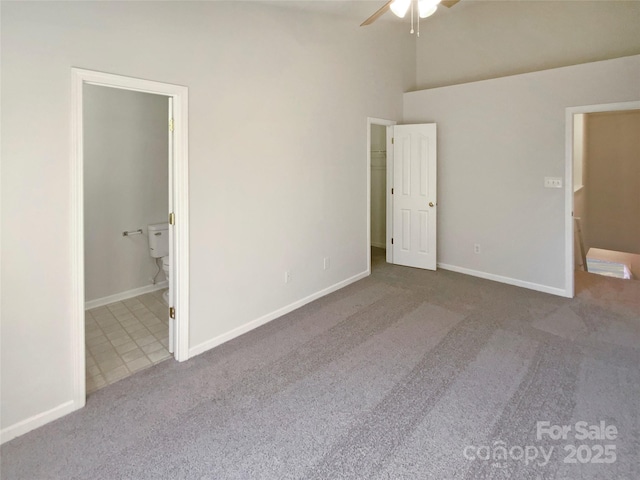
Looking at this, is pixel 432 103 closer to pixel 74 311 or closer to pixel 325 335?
pixel 325 335

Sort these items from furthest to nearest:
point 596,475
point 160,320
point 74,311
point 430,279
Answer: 1. point 430,279
2. point 160,320
3. point 74,311
4. point 596,475

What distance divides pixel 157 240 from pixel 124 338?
1359mm

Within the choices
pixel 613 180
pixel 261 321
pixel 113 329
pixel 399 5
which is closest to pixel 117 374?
pixel 113 329

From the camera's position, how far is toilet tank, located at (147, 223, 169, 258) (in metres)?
4.11

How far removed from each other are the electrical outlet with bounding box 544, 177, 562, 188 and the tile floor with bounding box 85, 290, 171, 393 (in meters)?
4.27

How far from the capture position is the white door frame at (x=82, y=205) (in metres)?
2.06

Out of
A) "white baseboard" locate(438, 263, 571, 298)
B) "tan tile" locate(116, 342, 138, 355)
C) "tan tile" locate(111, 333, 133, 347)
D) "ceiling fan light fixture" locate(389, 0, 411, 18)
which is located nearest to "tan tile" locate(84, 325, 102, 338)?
"tan tile" locate(111, 333, 133, 347)

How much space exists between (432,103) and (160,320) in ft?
14.2

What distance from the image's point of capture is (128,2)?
2207 mm

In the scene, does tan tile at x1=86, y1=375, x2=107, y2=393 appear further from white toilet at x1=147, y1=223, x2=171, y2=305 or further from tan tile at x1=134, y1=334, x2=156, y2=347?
white toilet at x1=147, y1=223, x2=171, y2=305

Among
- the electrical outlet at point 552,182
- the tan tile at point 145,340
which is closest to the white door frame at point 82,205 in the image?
the tan tile at point 145,340

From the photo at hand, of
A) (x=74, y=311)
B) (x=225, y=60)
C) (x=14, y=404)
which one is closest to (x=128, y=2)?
(x=225, y=60)

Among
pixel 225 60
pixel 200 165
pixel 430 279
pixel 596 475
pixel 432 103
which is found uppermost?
pixel 432 103

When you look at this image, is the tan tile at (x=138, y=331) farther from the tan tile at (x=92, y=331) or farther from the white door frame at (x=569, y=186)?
the white door frame at (x=569, y=186)
